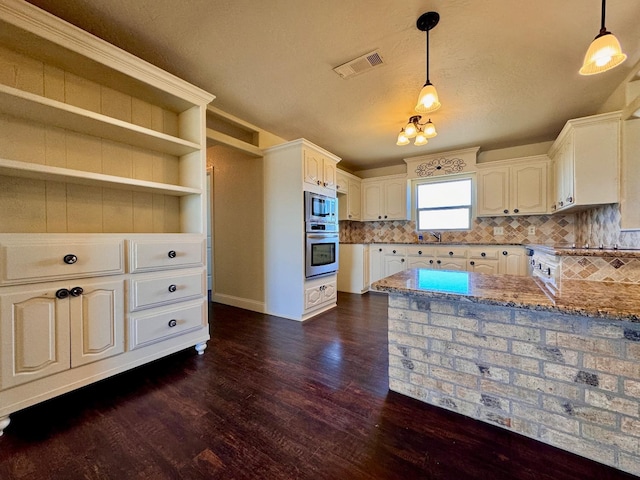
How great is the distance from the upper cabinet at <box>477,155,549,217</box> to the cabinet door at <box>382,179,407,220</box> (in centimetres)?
118

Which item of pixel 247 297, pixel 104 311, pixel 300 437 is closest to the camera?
pixel 300 437

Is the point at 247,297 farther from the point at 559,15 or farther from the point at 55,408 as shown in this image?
the point at 559,15

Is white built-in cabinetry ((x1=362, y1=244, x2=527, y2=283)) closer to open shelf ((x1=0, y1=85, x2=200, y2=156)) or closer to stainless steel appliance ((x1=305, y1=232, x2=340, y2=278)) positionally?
stainless steel appliance ((x1=305, y1=232, x2=340, y2=278))

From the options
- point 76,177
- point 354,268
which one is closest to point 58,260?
point 76,177

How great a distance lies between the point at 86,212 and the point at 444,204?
471cm

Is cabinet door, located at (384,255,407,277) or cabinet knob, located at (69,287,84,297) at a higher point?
cabinet knob, located at (69,287,84,297)

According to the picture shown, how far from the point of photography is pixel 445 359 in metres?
1.40

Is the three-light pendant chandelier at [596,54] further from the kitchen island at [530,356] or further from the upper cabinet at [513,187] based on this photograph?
the upper cabinet at [513,187]

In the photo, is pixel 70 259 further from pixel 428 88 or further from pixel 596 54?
pixel 596 54

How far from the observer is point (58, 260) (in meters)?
1.44

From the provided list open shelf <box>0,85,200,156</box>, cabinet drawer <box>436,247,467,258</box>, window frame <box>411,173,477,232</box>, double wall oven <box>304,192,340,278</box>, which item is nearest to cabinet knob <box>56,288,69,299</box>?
open shelf <box>0,85,200,156</box>

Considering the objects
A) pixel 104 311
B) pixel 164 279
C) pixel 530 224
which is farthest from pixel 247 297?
pixel 530 224

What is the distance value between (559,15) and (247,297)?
391cm

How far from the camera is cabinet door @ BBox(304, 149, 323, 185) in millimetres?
3086
